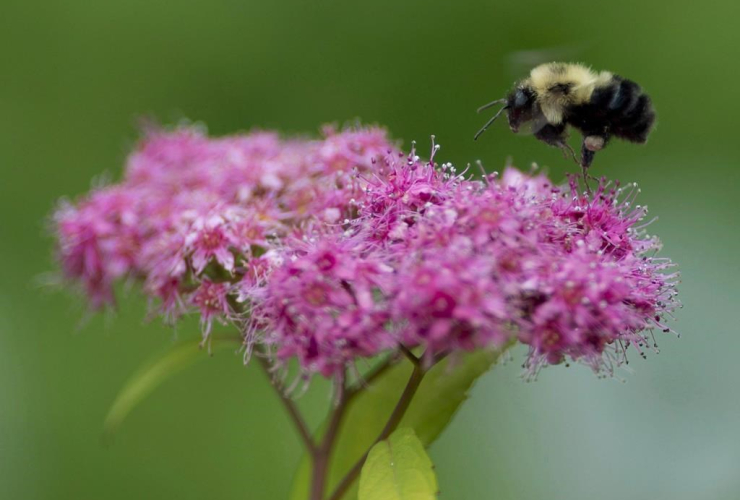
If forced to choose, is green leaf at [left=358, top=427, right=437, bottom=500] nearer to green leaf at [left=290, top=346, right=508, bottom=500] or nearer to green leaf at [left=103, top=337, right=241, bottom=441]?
green leaf at [left=290, top=346, right=508, bottom=500]

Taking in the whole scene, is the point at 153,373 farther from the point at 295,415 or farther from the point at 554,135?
the point at 554,135

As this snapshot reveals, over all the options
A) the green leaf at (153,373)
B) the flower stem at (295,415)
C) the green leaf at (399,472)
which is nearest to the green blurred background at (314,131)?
the green leaf at (153,373)

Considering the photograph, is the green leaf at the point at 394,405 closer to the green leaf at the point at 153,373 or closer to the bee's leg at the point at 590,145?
the green leaf at the point at 153,373

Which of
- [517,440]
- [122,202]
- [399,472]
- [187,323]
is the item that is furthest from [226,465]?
[399,472]

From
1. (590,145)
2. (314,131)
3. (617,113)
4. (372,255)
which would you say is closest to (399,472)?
(372,255)

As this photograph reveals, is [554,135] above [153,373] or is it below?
below
